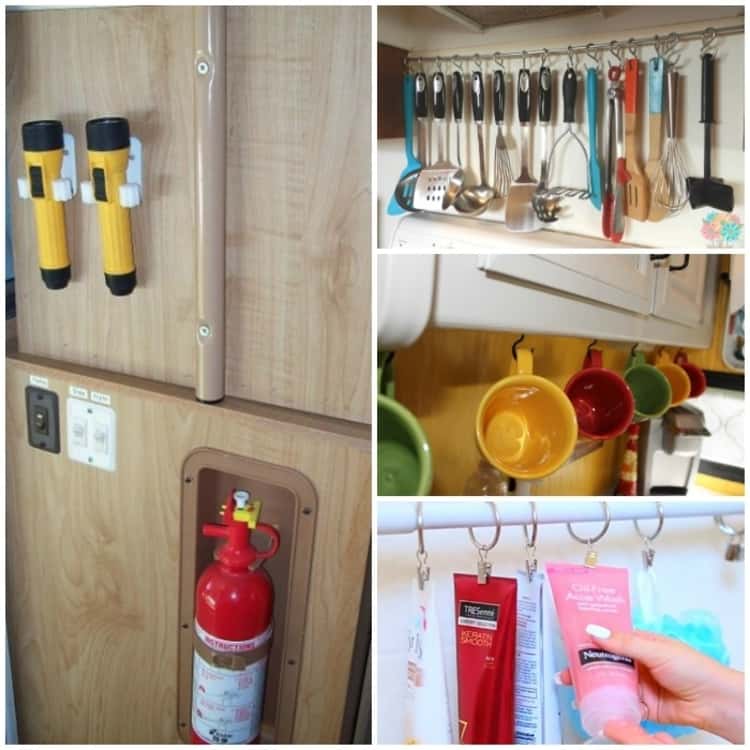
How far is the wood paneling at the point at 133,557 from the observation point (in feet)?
2.58

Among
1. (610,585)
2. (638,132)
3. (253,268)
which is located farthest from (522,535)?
(638,132)

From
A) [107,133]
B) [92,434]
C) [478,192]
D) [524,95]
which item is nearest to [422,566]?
[92,434]

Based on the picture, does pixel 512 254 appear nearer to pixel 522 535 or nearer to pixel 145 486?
pixel 522 535

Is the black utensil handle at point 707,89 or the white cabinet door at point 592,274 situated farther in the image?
the black utensil handle at point 707,89

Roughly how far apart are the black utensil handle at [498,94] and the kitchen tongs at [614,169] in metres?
0.17

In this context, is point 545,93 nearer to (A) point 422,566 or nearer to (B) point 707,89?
(B) point 707,89

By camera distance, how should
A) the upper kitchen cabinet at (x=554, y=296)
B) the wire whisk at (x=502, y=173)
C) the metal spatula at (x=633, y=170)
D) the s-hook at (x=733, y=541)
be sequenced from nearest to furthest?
the upper kitchen cabinet at (x=554, y=296) < the s-hook at (x=733, y=541) < the metal spatula at (x=633, y=170) < the wire whisk at (x=502, y=173)

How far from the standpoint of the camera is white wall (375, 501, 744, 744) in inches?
30.0

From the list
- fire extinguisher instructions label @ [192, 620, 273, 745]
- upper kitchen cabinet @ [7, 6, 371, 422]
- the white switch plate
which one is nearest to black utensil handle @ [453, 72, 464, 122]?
upper kitchen cabinet @ [7, 6, 371, 422]

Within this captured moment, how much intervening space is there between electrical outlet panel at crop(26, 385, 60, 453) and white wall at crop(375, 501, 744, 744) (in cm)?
46

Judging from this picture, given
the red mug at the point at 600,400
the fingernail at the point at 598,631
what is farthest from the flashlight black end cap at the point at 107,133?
the fingernail at the point at 598,631

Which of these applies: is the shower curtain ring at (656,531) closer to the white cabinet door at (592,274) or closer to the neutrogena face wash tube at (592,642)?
the neutrogena face wash tube at (592,642)

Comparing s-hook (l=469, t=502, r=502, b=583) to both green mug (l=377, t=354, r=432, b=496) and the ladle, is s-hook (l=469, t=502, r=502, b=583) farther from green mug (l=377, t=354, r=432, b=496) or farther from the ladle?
the ladle

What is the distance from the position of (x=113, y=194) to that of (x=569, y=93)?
757mm
